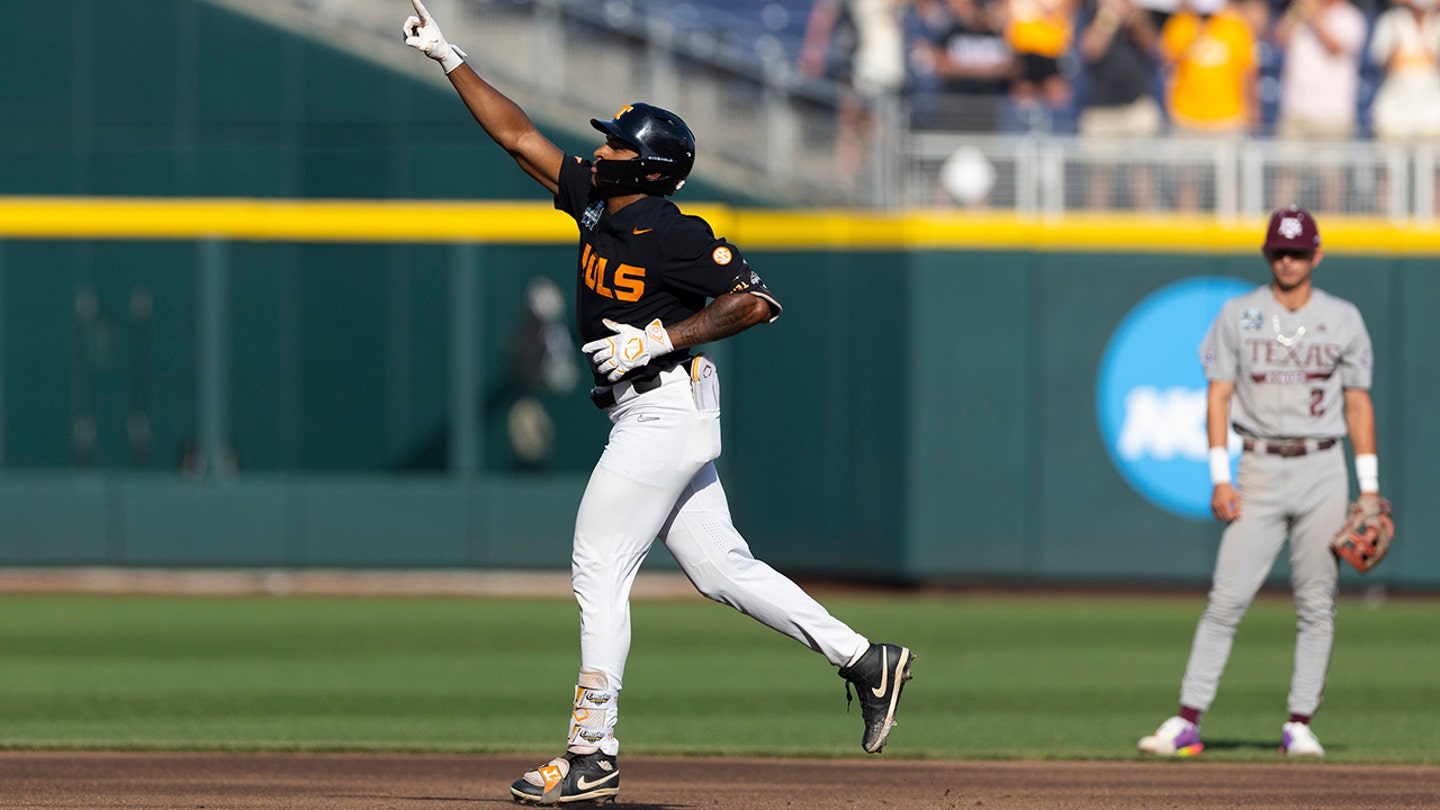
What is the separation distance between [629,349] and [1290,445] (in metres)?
3.28

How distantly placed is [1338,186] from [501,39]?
6.77m

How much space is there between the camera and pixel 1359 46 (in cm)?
1681

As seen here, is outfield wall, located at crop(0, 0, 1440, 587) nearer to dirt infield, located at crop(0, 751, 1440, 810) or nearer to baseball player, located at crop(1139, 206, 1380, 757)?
baseball player, located at crop(1139, 206, 1380, 757)

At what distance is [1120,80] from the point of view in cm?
1600

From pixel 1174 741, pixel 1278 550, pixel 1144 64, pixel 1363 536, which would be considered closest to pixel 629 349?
pixel 1174 741

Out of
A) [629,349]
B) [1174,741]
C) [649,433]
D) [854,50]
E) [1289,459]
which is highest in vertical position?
[854,50]

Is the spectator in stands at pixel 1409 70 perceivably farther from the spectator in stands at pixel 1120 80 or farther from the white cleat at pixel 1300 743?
the white cleat at pixel 1300 743

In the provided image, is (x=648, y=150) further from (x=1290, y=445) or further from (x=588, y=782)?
(x=1290, y=445)

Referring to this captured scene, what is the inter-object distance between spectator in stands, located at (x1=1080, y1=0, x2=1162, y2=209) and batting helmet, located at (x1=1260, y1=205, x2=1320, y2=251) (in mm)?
7244

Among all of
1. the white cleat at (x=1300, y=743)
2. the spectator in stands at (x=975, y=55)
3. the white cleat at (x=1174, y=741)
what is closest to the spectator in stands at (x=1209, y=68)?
the spectator in stands at (x=975, y=55)

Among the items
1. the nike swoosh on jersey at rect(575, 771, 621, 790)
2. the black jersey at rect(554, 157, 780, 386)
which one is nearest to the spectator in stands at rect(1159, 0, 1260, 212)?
the black jersey at rect(554, 157, 780, 386)

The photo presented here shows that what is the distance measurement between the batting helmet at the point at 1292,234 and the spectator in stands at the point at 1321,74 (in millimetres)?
7406

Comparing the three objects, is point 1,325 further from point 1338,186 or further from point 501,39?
point 1338,186

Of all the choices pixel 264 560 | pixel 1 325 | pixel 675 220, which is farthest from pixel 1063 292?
pixel 675 220
